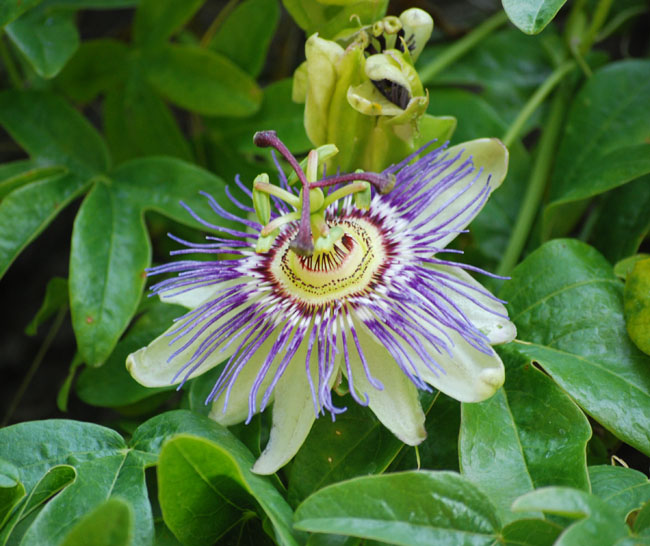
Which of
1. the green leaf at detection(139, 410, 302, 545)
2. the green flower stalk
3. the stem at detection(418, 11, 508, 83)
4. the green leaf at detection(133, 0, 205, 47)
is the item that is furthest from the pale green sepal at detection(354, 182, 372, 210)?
the green leaf at detection(133, 0, 205, 47)

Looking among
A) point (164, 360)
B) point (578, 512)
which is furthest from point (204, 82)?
point (578, 512)

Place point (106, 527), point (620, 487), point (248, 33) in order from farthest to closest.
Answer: point (248, 33)
point (620, 487)
point (106, 527)

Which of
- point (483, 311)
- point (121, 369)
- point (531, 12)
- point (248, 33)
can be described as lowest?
point (121, 369)

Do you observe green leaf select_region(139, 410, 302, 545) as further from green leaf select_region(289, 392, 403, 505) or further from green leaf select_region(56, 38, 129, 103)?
green leaf select_region(56, 38, 129, 103)

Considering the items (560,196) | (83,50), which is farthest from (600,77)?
(83,50)

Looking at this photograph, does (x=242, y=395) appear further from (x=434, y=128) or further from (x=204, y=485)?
(x=434, y=128)

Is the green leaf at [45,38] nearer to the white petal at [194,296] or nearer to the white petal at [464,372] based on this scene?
the white petal at [194,296]

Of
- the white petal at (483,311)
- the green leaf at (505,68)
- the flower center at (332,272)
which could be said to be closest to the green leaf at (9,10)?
the flower center at (332,272)

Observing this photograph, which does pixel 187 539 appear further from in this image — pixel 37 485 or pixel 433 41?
pixel 433 41
